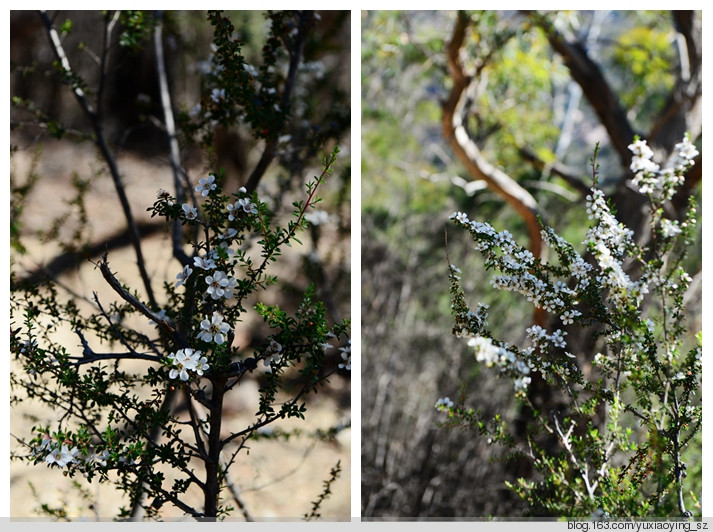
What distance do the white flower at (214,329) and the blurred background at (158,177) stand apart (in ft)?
2.53

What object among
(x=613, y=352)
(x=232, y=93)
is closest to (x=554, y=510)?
(x=613, y=352)

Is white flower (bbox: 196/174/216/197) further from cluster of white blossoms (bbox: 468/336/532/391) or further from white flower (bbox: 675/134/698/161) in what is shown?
white flower (bbox: 675/134/698/161)

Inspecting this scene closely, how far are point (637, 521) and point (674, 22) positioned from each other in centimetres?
200

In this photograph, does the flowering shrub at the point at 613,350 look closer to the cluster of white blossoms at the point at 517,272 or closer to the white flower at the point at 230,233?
the cluster of white blossoms at the point at 517,272

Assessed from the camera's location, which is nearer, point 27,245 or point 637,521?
point 637,521

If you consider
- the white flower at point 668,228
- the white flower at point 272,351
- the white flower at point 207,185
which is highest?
the white flower at point 207,185

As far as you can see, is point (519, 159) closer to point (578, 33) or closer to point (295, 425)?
point (578, 33)

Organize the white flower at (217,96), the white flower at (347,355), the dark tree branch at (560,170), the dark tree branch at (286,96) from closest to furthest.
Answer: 1. the white flower at (347,355)
2. the white flower at (217,96)
3. the dark tree branch at (286,96)
4. the dark tree branch at (560,170)

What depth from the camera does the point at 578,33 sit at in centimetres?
312

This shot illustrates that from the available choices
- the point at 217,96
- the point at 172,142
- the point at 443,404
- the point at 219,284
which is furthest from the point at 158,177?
the point at 443,404

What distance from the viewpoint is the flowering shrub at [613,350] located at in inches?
57.1

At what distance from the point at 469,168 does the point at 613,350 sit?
1588 mm

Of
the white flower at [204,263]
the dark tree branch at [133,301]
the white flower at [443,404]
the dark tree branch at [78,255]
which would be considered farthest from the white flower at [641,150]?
the dark tree branch at [78,255]

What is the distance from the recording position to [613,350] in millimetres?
1498
